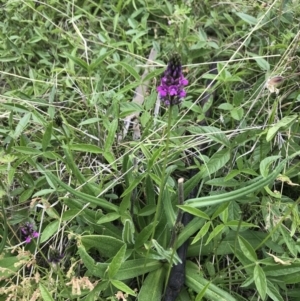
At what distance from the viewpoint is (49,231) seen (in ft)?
4.22

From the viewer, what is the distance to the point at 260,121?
158cm

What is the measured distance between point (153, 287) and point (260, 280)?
30cm

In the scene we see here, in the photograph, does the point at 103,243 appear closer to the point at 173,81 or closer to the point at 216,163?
the point at 216,163

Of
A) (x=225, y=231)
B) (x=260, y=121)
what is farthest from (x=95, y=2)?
(x=225, y=231)

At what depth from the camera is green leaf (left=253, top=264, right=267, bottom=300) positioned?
3.66ft

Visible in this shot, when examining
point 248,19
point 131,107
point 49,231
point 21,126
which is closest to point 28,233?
point 49,231

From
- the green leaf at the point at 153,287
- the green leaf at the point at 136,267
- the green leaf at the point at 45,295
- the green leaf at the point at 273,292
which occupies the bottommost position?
the green leaf at the point at 153,287

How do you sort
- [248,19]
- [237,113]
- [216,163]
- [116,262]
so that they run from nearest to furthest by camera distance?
1. [116,262]
2. [216,163]
3. [237,113]
4. [248,19]

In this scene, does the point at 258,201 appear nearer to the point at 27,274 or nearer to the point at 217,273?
the point at 217,273

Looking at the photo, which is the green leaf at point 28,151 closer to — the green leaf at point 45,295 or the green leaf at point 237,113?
the green leaf at point 45,295

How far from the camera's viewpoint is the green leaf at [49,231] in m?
1.28

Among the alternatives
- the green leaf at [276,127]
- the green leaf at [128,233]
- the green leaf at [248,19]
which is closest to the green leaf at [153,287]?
the green leaf at [128,233]

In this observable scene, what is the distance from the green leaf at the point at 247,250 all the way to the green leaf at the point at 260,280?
1.0 inches

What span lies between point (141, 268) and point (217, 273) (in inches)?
8.8
